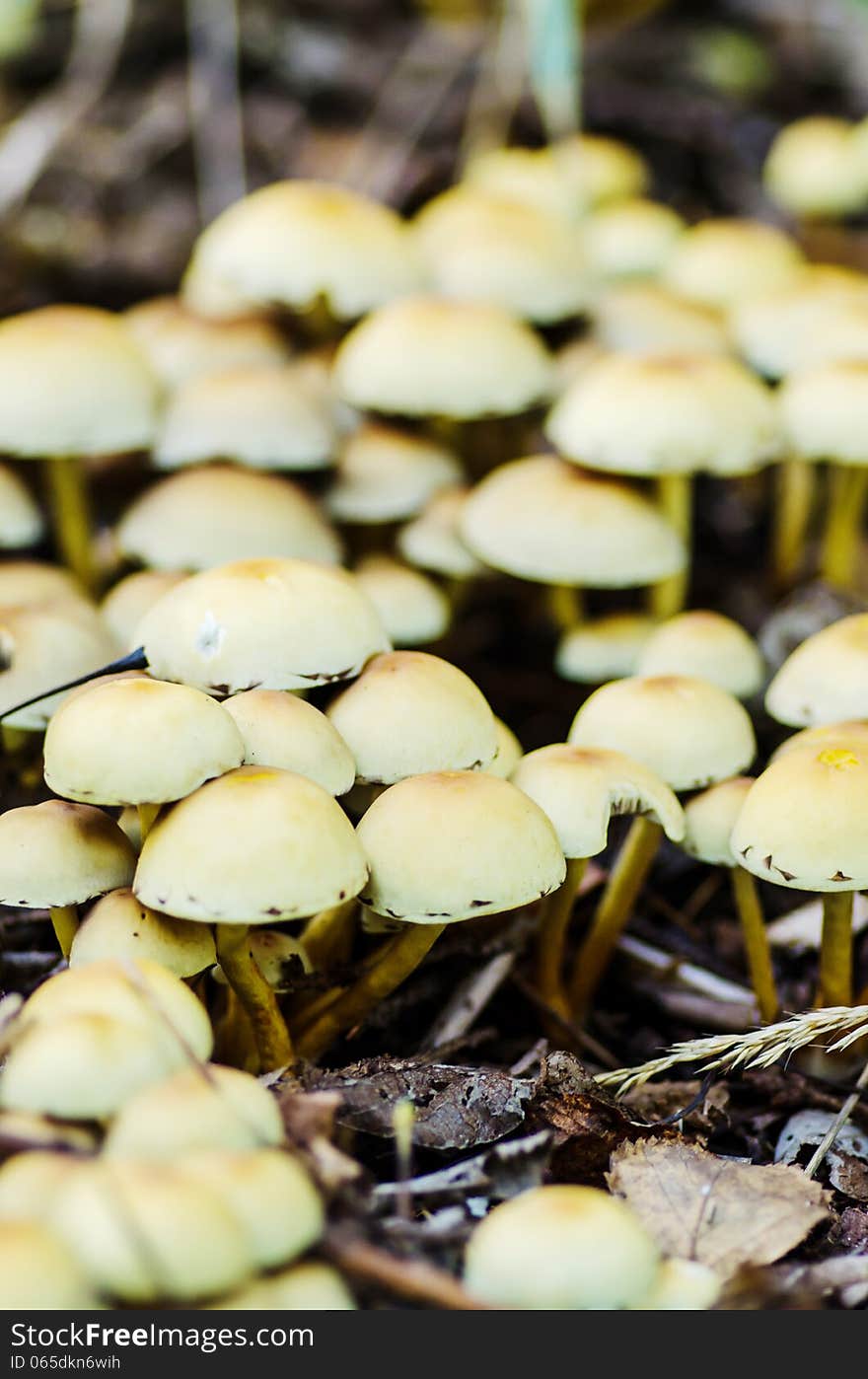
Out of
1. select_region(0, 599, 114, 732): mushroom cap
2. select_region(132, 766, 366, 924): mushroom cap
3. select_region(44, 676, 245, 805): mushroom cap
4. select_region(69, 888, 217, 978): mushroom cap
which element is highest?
select_region(44, 676, 245, 805): mushroom cap

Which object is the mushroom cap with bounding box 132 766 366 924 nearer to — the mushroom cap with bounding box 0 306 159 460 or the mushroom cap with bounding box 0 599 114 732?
the mushroom cap with bounding box 0 599 114 732

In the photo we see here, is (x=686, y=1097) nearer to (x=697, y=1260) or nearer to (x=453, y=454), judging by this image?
(x=697, y=1260)

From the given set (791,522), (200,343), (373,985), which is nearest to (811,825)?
(373,985)

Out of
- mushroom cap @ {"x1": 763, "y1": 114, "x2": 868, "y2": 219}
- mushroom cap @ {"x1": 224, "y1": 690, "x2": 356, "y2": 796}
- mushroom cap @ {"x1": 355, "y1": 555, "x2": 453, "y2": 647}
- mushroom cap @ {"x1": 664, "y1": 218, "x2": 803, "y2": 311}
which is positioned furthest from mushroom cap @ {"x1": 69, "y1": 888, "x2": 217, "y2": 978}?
mushroom cap @ {"x1": 763, "y1": 114, "x2": 868, "y2": 219}

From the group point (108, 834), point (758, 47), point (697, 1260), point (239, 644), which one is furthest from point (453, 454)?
point (758, 47)

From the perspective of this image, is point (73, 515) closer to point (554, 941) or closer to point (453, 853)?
point (554, 941)

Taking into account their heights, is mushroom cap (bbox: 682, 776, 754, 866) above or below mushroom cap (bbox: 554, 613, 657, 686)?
above
